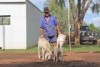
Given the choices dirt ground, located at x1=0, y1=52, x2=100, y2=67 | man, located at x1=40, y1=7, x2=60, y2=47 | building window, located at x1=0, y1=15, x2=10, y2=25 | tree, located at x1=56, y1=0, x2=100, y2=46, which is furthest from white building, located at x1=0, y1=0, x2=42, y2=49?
man, located at x1=40, y1=7, x2=60, y2=47

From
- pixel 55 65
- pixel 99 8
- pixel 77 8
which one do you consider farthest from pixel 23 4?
pixel 55 65

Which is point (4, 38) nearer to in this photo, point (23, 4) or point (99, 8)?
point (23, 4)

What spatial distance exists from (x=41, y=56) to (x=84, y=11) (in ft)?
55.7

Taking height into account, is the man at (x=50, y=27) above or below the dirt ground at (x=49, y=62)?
above

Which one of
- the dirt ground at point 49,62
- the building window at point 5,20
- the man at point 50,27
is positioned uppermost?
the building window at point 5,20

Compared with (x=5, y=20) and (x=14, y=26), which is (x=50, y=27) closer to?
(x=14, y=26)

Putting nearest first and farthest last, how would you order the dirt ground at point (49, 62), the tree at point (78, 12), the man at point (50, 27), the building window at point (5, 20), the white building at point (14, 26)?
the dirt ground at point (49, 62)
the man at point (50, 27)
the white building at point (14, 26)
the building window at point (5, 20)
the tree at point (78, 12)

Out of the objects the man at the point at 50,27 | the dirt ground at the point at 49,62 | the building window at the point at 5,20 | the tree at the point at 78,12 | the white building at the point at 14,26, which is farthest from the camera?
the tree at the point at 78,12

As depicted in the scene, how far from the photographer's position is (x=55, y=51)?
14.5m

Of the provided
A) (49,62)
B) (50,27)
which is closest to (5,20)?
(50,27)

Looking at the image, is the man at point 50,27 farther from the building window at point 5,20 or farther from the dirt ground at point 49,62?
the building window at point 5,20

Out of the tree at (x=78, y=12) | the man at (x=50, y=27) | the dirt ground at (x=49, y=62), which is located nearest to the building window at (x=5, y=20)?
the tree at (x=78, y=12)

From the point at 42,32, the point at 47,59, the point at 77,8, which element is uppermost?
the point at 77,8

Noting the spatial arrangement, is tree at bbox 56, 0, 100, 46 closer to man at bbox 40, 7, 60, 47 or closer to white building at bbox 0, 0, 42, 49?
white building at bbox 0, 0, 42, 49
